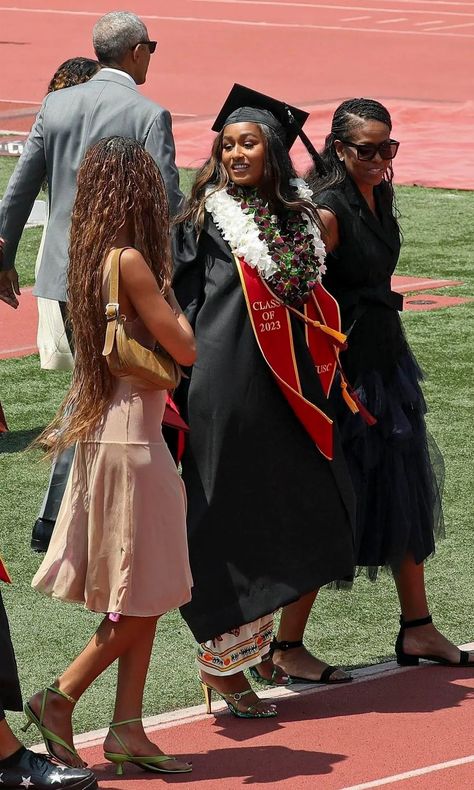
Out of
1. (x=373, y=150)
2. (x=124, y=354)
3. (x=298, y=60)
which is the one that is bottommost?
(x=124, y=354)

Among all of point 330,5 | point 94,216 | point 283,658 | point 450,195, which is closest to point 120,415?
point 94,216

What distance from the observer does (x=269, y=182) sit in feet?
15.6

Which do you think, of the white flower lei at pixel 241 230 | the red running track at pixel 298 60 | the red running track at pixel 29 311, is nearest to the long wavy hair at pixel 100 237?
the white flower lei at pixel 241 230

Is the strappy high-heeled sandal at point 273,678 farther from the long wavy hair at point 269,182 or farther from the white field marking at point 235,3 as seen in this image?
the white field marking at point 235,3

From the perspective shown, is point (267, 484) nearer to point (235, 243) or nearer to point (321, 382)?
point (321, 382)

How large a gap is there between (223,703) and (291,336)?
1230 mm

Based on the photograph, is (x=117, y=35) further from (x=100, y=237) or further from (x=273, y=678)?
(x=273, y=678)

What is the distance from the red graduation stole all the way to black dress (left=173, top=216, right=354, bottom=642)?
0.03 meters

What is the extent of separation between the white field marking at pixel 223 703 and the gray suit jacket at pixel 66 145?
204 cm

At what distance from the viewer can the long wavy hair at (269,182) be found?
4.73 metres

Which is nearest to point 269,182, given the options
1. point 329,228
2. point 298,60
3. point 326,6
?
point 329,228

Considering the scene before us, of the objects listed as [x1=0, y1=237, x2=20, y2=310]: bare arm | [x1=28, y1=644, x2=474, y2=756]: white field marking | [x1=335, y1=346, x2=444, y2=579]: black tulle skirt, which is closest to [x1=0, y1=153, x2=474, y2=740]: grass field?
[x1=28, y1=644, x2=474, y2=756]: white field marking

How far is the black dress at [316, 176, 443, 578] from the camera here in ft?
16.8

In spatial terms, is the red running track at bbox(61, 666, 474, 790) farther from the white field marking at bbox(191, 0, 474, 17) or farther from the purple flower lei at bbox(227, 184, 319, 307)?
the white field marking at bbox(191, 0, 474, 17)
